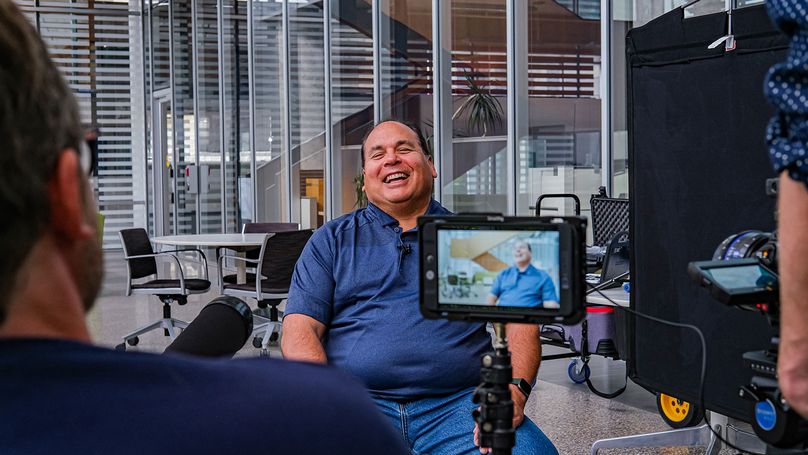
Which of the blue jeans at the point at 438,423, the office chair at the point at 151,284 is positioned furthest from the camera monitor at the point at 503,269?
the office chair at the point at 151,284

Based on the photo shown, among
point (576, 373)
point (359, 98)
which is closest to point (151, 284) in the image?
point (359, 98)

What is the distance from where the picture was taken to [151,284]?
7.41 m

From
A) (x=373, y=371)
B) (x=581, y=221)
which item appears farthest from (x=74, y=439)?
(x=373, y=371)

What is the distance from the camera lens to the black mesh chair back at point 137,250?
771cm

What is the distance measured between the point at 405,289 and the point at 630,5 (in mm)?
3913

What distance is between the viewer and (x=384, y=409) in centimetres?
270

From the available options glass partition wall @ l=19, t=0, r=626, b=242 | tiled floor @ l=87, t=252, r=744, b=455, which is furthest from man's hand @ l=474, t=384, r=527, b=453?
glass partition wall @ l=19, t=0, r=626, b=242

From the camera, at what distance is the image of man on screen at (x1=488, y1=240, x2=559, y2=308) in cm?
170

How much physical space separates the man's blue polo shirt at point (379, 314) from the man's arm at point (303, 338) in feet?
0.07

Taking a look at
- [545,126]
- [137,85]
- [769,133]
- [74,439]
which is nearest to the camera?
[74,439]

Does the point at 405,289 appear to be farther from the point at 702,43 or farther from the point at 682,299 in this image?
the point at 702,43

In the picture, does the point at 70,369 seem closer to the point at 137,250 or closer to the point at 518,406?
the point at 518,406

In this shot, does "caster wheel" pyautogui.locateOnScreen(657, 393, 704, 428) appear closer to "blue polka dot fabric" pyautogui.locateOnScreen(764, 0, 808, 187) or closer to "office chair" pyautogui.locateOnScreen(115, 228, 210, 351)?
"blue polka dot fabric" pyautogui.locateOnScreen(764, 0, 808, 187)

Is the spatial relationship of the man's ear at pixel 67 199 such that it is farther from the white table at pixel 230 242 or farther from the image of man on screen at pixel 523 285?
the white table at pixel 230 242
